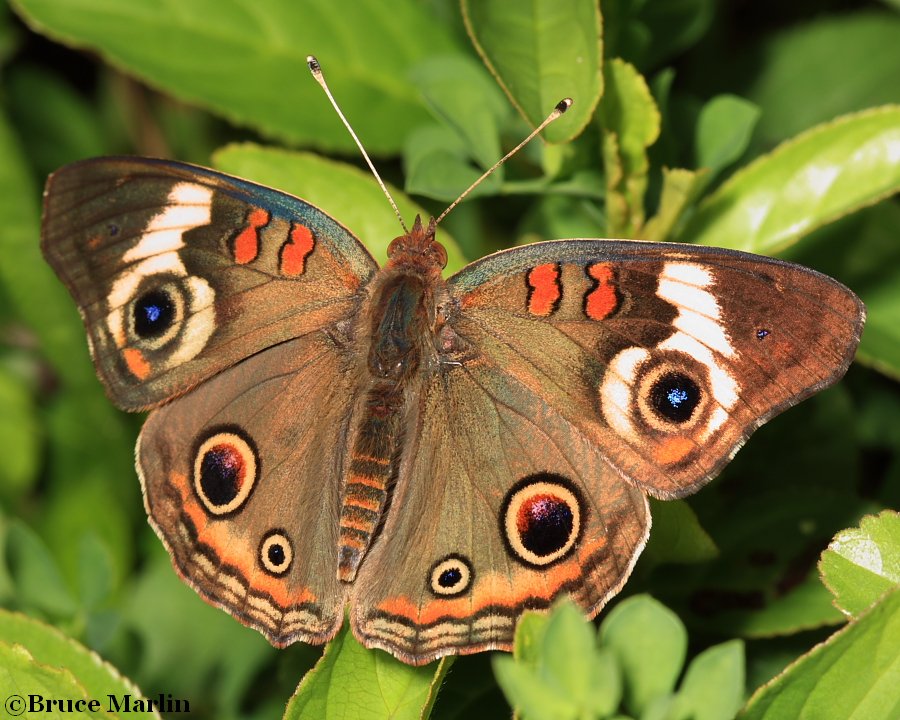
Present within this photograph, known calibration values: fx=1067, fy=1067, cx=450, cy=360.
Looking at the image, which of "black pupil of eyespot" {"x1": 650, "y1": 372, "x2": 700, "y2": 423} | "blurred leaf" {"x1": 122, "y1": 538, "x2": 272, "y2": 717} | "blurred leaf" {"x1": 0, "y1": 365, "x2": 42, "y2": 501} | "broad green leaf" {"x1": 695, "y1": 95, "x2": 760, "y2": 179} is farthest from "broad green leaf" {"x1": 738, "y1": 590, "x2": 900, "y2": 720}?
"blurred leaf" {"x1": 0, "y1": 365, "x2": 42, "y2": 501}

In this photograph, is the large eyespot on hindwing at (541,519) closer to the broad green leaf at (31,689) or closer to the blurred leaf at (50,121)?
the broad green leaf at (31,689)

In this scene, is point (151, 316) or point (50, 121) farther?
point (50, 121)

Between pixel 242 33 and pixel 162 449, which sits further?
pixel 242 33

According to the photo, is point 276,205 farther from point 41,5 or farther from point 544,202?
point 41,5

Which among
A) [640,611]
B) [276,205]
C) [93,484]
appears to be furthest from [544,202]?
[93,484]

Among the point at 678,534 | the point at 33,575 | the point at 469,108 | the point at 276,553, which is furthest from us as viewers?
the point at 33,575

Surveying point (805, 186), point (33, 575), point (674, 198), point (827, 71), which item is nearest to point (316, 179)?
point (674, 198)

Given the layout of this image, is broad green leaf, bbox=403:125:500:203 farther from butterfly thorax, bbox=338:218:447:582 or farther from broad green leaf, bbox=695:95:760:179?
broad green leaf, bbox=695:95:760:179

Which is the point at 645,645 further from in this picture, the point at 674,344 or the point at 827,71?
the point at 827,71
